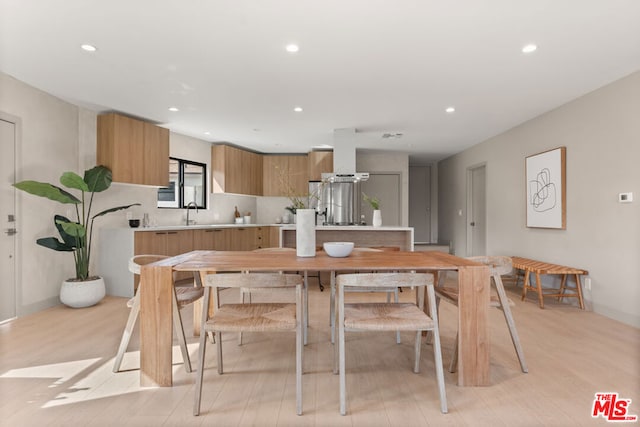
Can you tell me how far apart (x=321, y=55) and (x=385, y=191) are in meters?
5.30

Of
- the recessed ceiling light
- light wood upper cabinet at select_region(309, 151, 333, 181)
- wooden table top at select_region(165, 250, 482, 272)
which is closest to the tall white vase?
wooden table top at select_region(165, 250, 482, 272)

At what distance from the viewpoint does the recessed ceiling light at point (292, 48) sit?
2775mm

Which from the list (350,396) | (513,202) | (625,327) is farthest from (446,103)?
(350,396)

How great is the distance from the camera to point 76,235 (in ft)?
12.3

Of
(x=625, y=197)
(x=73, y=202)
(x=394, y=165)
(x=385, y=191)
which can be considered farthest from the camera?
(x=385, y=191)

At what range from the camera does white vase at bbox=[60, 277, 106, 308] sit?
386 centimetres

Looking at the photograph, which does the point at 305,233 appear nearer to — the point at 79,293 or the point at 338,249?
the point at 338,249

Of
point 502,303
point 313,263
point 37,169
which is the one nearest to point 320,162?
point 37,169

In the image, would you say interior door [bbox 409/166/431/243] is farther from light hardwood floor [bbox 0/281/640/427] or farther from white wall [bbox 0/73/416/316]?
white wall [bbox 0/73/416/316]

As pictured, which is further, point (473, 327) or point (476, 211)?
point (476, 211)

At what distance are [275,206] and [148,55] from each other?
5039 mm

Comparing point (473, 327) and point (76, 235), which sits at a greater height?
point (76, 235)

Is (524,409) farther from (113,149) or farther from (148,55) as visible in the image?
(113,149)

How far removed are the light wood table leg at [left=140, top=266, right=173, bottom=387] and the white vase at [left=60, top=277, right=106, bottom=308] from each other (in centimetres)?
237
